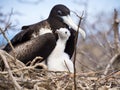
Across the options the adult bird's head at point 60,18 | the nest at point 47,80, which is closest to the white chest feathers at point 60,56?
the adult bird's head at point 60,18

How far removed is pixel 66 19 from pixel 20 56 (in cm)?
60

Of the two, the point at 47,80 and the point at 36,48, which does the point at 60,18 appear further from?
the point at 47,80

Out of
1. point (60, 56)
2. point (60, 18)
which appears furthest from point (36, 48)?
point (60, 18)

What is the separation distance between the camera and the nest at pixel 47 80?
11.1 feet

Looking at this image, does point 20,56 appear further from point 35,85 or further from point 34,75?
point 35,85

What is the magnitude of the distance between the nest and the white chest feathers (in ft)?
2.39

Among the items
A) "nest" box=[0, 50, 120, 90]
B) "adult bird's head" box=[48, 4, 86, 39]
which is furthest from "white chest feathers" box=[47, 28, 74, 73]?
"nest" box=[0, 50, 120, 90]

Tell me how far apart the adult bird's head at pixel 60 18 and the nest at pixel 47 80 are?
3.11 ft

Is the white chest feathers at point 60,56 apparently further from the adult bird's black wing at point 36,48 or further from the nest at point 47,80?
the nest at point 47,80

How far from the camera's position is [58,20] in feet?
16.0

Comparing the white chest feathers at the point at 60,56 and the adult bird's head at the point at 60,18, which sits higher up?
the adult bird's head at the point at 60,18

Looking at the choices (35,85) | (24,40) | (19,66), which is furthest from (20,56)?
(35,85)

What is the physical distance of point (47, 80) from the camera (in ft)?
11.5

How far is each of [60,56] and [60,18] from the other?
0.39 meters
